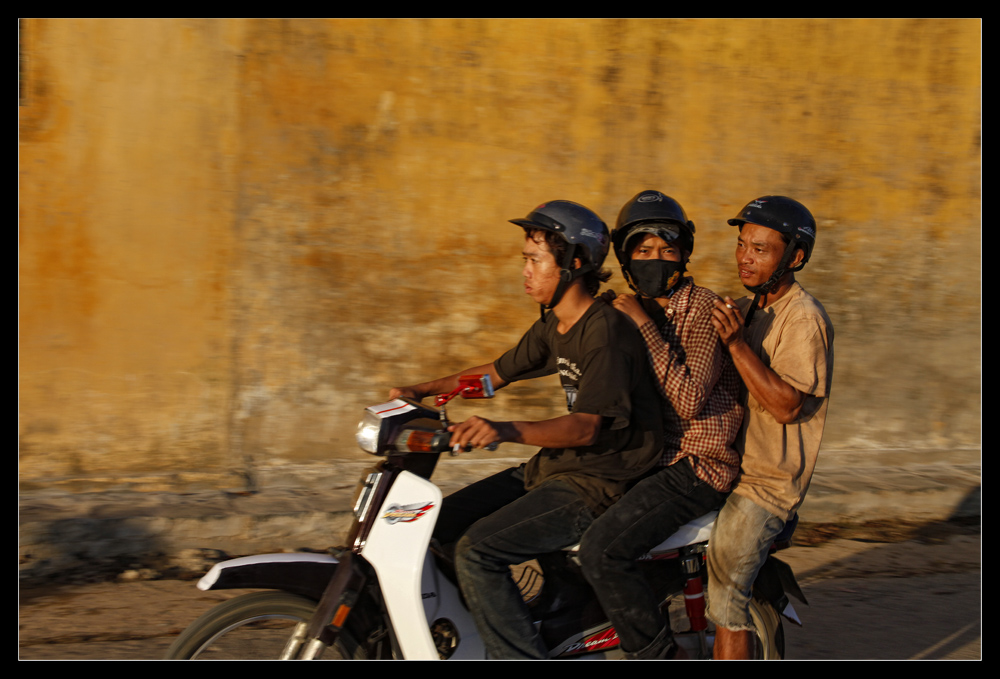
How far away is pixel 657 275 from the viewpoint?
9.13ft

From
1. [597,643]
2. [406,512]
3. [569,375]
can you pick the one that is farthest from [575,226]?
[597,643]

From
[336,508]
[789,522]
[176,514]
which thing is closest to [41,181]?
[176,514]

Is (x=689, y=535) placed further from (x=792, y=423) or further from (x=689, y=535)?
(x=792, y=423)

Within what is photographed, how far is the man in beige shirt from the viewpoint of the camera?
2607 mm

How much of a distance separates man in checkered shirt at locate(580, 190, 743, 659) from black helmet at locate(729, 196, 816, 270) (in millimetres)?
239

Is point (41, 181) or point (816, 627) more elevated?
point (41, 181)

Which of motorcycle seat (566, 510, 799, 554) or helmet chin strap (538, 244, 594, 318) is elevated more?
helmet chin strap (538, 244, 594, 318)

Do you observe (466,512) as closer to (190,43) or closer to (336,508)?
(336,508)

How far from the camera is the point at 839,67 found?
5863 mm

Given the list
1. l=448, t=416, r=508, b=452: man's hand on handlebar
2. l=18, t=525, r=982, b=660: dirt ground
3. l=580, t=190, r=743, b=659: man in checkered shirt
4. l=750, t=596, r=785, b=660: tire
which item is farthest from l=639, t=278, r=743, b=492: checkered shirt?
l=18, t=525, r=982, b=660: dirt ground

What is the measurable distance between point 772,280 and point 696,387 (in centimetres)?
50

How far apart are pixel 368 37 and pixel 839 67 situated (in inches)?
128

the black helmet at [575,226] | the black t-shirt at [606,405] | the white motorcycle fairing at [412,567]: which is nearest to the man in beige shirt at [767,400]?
the black t-shirt at [606,405]

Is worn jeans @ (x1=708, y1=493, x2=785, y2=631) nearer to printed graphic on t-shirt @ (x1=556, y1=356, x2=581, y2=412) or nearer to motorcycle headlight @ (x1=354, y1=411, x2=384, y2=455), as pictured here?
printed graphic on t-shirt @ (x1=556, y1=356, x2=581, y2=412)
